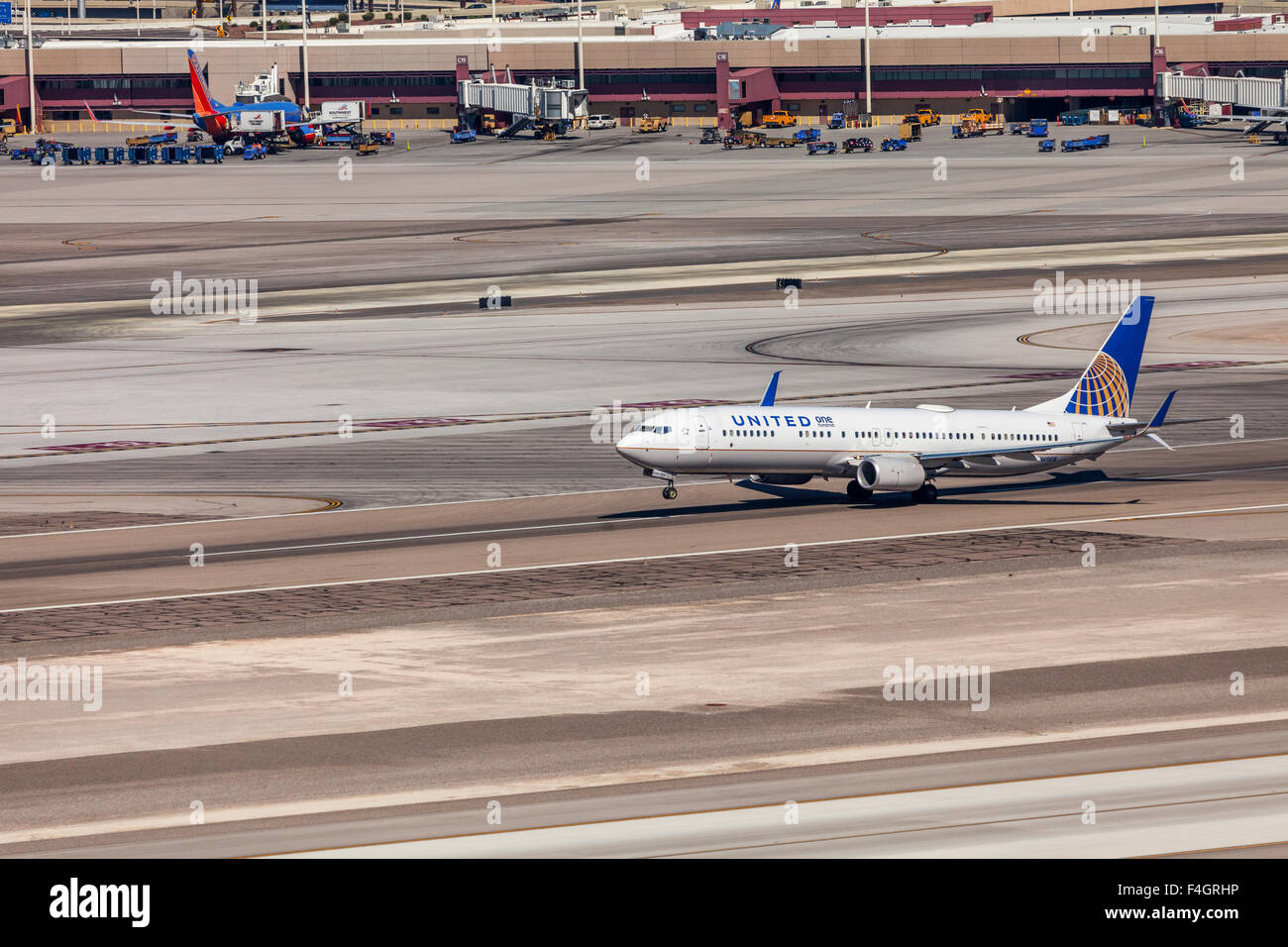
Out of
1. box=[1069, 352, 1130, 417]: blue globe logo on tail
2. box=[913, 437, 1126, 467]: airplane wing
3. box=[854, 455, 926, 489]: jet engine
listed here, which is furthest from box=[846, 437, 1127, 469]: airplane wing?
box=[1069, 352, 1130, 417]: blue globe logo on tail

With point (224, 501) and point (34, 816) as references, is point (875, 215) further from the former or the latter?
point (34, 816)

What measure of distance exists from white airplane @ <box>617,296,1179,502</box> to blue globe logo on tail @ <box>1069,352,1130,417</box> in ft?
0.13

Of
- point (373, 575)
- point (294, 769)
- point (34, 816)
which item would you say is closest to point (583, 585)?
point (373, 575)

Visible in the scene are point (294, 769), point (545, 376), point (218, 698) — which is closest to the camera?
point (294, 769)

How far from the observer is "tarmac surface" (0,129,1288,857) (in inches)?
1298

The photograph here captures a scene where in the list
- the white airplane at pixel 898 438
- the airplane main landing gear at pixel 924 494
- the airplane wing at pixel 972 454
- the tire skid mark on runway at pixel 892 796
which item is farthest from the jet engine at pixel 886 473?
the tire skid mark on runway at pixel 892 796

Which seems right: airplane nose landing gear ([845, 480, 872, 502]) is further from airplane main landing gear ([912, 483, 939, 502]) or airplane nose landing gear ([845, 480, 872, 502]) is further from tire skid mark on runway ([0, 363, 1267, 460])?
tire skid mark on runway ([0, 363, 1267, 460])

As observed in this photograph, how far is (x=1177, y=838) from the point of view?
97.3 ft

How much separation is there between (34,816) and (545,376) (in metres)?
71.4

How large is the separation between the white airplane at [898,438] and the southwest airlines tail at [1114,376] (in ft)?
0.13

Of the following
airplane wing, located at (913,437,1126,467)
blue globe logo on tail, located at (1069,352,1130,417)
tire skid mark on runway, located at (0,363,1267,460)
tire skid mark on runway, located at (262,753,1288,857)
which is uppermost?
blue globe logo on tail, located at (1069,352,1130,417)

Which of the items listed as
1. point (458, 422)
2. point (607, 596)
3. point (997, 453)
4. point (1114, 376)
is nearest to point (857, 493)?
point (997, 453)

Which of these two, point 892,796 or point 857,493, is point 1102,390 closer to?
point 857,493
